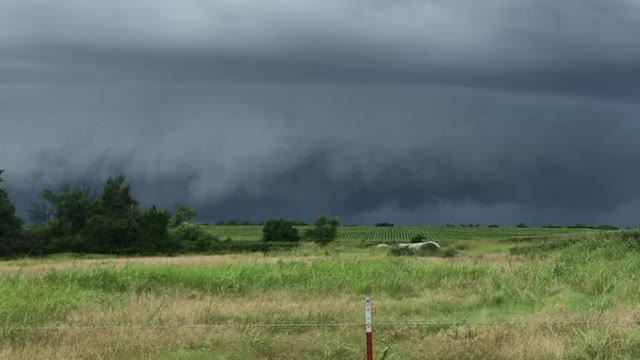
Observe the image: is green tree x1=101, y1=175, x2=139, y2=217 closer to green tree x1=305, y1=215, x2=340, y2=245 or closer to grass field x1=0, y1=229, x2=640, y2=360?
green tree x1=305, y1=215, x2=340, y2=245

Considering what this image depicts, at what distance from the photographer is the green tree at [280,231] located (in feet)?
378

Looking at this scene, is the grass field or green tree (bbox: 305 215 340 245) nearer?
the grass field

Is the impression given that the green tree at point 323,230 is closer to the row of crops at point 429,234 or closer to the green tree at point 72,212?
the row of crops at point 429,234

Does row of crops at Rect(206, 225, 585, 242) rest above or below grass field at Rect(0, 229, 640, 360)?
above

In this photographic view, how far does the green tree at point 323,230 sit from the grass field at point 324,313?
88710 mm

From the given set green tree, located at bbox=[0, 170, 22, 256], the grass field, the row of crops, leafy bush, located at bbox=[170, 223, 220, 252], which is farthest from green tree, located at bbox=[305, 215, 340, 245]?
the grass field

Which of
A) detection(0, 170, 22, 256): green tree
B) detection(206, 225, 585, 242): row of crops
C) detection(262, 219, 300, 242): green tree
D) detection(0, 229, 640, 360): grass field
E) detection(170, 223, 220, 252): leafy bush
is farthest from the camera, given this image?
detection(262, 219, 300, 242): green tree

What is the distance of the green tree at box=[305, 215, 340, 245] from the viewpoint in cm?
11549

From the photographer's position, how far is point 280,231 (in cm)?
11719

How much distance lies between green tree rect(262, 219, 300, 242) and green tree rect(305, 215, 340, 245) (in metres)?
2.59

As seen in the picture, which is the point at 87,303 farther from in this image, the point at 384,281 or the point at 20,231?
the point at 20,231

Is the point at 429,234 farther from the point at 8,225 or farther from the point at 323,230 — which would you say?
the point at 8,225

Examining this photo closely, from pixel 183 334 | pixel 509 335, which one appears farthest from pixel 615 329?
pixel 183 334

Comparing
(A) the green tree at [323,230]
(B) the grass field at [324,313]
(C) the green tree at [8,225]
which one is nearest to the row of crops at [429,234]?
(A) the green tree at [323,230]
